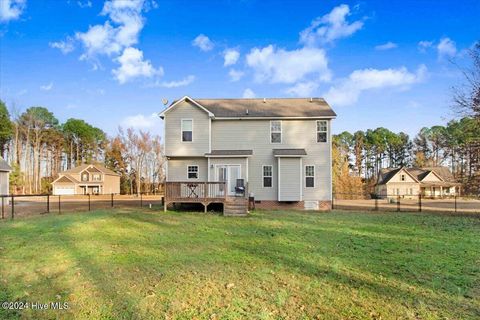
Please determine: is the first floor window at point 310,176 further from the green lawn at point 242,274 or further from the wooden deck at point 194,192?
the green lawn at point 242,274

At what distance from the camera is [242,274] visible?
5.83 metres

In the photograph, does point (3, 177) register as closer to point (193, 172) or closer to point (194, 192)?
point (193, 172)

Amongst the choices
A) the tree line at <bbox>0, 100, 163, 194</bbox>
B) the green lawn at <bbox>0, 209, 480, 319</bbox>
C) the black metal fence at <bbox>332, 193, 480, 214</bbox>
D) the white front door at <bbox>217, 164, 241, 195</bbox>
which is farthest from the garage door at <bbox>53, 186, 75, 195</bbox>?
the green lawn at <bbox>0, 209, 480, 319</bbox>

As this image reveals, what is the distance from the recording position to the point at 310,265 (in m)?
6.46

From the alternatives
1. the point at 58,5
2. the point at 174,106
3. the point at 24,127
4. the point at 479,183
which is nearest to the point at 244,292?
the point at 174,106

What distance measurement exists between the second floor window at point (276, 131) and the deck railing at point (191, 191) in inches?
195

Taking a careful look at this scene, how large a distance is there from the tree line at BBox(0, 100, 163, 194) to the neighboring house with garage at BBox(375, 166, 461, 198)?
39.8m

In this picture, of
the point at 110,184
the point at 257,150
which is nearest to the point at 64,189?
the point at 110,184

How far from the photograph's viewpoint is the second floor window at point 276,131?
1967 centimetres

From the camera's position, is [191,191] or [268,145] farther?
[268,145]

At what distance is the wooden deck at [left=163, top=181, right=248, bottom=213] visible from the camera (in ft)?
54.2

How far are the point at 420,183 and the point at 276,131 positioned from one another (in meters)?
41.8

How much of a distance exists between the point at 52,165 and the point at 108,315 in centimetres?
6828

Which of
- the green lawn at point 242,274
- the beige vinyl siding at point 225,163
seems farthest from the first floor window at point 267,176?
the green lawn at point 242,274
